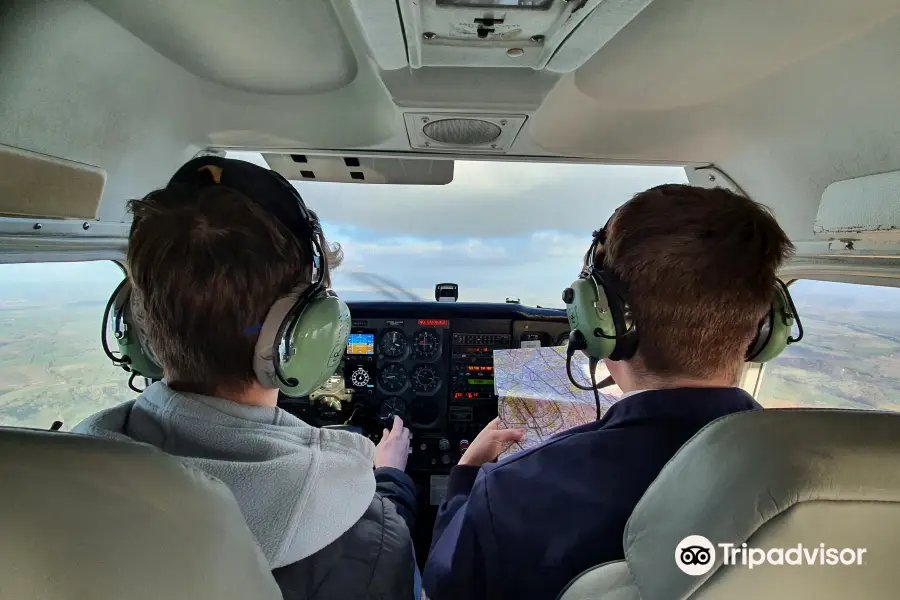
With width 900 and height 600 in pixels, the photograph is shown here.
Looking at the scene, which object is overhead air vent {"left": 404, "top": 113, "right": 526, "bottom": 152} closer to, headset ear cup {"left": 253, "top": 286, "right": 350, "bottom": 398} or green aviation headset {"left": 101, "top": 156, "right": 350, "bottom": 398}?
green aviation headset {"left": 101, "top": 156, "right": 350, "bottom": 398}

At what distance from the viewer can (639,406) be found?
112 cm

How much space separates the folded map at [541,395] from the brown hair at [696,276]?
21.8 inches

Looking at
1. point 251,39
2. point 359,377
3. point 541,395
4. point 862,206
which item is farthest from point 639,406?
point 359,377

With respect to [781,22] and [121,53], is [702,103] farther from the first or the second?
[121,53]

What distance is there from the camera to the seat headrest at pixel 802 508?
0.62m

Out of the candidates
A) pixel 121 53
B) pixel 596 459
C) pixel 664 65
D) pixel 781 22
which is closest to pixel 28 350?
pixel 121 53

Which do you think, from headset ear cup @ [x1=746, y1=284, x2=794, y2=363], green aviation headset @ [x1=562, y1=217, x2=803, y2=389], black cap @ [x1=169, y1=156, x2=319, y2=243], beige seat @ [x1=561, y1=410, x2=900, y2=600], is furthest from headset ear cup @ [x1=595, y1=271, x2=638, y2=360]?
black cap @ [x1=169, y1=156, x2=319, y2=243]

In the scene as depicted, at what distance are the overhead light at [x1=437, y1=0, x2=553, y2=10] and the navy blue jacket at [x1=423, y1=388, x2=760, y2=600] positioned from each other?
3.06 feet

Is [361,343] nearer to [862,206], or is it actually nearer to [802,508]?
[862,206]

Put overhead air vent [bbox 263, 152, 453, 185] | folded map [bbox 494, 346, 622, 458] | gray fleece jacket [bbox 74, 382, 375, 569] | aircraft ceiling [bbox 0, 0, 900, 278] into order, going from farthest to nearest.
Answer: overhead air vent [bbox 263, 152, 453, 185]
folded map [bbox 494, 346, 622, 458]
aircraft ceiling [bbox 0, 0, 900, 278]
gray fleece jacket [bbox 74, 382, 375, 569]

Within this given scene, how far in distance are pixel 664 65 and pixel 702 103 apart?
39 centimetres

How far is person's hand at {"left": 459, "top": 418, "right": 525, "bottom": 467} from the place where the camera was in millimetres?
1640

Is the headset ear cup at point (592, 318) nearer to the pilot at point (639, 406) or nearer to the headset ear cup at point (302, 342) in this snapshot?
the pilot at point (639, 406)

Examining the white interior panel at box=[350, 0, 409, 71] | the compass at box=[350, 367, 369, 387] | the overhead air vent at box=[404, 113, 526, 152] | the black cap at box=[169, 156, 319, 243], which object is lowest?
the compass at box=[350, 367, 369, 387]
